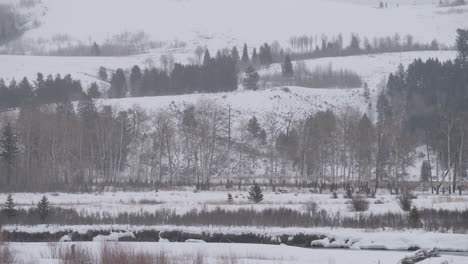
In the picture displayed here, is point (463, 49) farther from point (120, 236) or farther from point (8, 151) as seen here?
point (120, 236)

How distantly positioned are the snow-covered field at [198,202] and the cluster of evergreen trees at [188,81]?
55669mm

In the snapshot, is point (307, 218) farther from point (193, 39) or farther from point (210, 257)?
point (193, 39)

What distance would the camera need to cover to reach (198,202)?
116 feet

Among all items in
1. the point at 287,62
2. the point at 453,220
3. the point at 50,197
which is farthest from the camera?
the point at 287,62

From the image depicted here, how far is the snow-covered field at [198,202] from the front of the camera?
98.4 feet

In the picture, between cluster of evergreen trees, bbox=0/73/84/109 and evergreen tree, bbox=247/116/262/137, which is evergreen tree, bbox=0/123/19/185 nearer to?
cluster of evergreen trees, bbox=0/73/84/109

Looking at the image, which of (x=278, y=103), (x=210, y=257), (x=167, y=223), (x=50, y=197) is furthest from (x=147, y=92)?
(x=210, y=257)

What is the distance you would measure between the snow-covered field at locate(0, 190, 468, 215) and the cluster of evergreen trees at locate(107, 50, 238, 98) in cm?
5567

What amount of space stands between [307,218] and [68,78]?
7532cm

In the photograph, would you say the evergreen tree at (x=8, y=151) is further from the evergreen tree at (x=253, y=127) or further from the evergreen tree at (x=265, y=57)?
the evergreen tree at (x=265, y=57)

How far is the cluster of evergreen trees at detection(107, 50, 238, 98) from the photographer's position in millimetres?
98938

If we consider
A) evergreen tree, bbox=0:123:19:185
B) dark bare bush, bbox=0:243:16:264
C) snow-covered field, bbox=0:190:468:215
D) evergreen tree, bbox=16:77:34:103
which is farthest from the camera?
evergreen tree, bbox=16:77:34:103

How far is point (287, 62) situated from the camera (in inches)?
4348

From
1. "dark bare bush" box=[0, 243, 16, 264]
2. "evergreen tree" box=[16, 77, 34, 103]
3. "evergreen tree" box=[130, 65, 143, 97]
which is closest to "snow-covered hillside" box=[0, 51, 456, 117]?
"evergreen tree" box=[130, 65, 143, 97]
